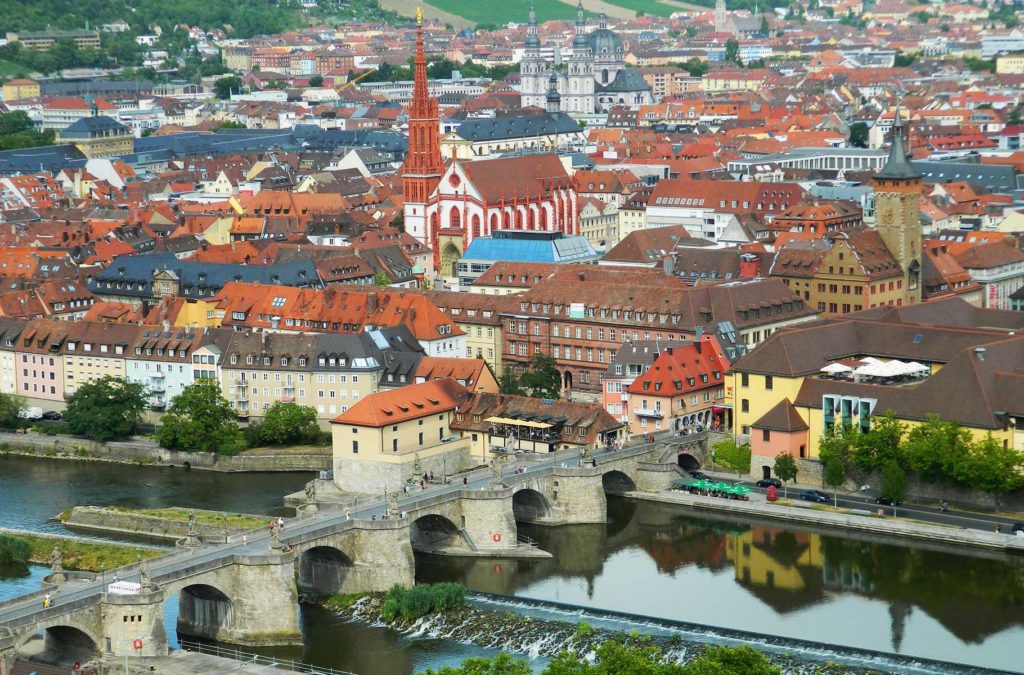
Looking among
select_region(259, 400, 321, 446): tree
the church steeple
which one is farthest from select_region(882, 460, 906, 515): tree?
the church steeple

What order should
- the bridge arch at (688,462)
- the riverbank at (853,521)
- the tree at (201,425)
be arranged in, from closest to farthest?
the riverbank at (853,521) < the bridge arch at (688,462) < the tree at (201,425)

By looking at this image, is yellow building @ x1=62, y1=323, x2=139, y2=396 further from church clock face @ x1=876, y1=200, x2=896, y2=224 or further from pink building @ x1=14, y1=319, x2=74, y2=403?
church clock face @ x1=876, y1=200, x2=896, y2=224

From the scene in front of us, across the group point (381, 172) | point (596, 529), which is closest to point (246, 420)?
point (596, 529)

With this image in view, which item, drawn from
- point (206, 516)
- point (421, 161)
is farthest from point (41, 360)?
point (421, 161)

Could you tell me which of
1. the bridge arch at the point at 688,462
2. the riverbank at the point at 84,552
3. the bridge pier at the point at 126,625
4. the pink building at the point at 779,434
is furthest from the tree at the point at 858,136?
the bridge pier at the point at 126,625

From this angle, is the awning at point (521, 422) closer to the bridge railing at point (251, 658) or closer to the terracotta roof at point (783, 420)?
the terracotta roof at point (783, 420)

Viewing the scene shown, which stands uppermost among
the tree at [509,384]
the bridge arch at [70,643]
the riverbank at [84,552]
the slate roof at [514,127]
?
the slate roof at [514,127]
